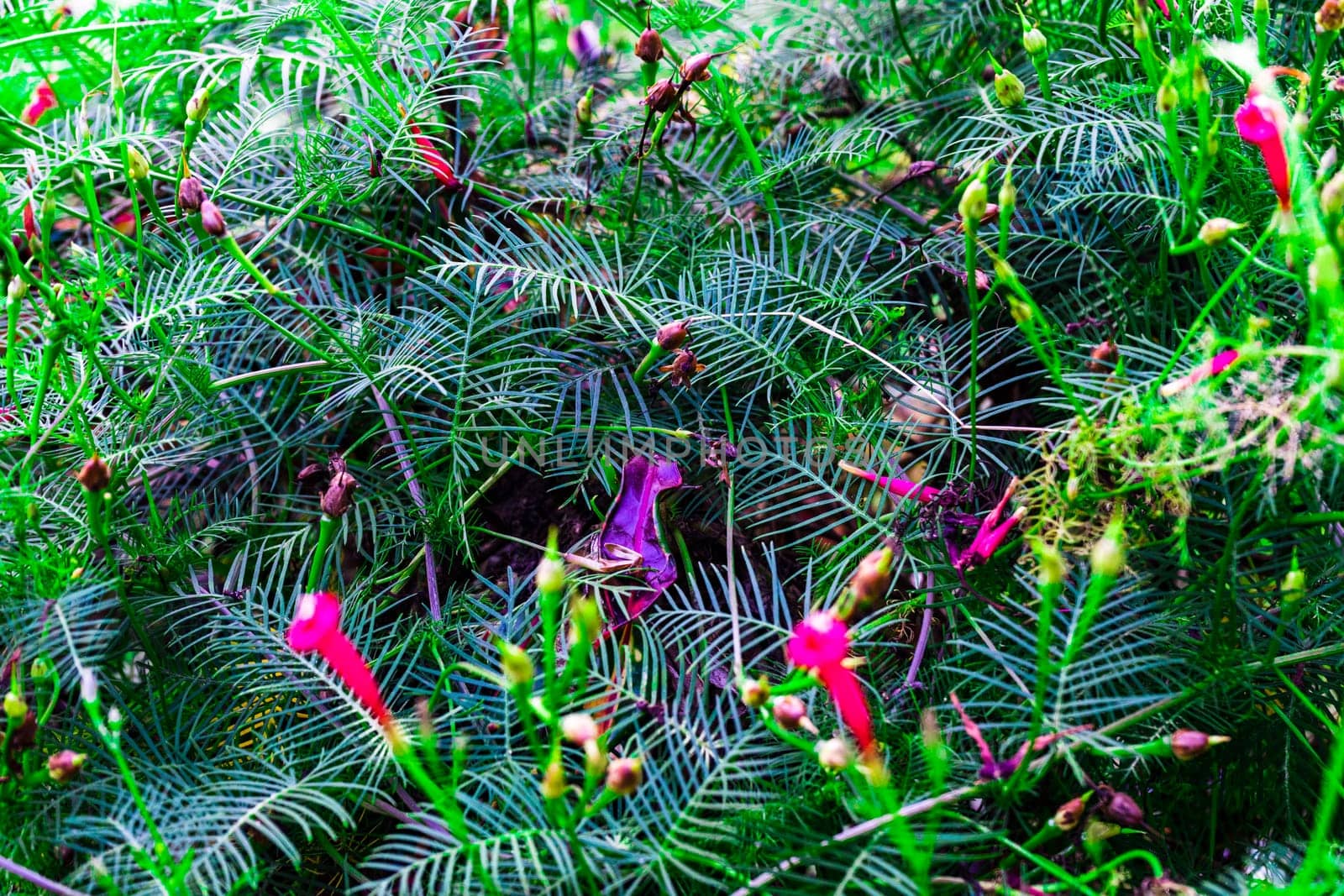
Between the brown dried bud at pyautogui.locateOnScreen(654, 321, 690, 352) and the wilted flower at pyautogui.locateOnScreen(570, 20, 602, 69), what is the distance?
1.39 feet

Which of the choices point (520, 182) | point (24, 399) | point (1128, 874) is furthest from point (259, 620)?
point (1128, 874)

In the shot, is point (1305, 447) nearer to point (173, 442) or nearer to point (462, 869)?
point (462, 869)

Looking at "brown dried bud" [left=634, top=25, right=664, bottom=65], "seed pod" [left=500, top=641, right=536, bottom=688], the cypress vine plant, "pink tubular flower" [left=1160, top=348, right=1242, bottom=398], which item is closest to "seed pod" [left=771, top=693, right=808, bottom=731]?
the cypress vine plant

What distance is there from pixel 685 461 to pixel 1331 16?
1.41ft

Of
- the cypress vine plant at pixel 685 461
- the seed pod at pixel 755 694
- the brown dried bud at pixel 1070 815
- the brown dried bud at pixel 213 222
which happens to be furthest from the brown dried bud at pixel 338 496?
the brown dried bud at pixel 1070 815

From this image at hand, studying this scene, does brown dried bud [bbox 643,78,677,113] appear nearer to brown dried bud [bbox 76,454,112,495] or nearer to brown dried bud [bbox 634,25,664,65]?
brown dried bud [bbox 634,25,664,65]

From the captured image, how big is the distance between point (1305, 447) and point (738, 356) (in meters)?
0.31

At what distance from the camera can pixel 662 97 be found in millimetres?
646

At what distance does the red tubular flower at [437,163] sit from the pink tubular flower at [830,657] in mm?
443

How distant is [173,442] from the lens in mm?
691

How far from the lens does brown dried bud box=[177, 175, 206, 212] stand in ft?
1.81

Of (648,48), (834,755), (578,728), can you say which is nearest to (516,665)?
(578,728)

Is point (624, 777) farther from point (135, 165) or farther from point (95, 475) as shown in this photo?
point (135, 165)

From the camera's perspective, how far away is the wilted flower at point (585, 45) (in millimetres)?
926
